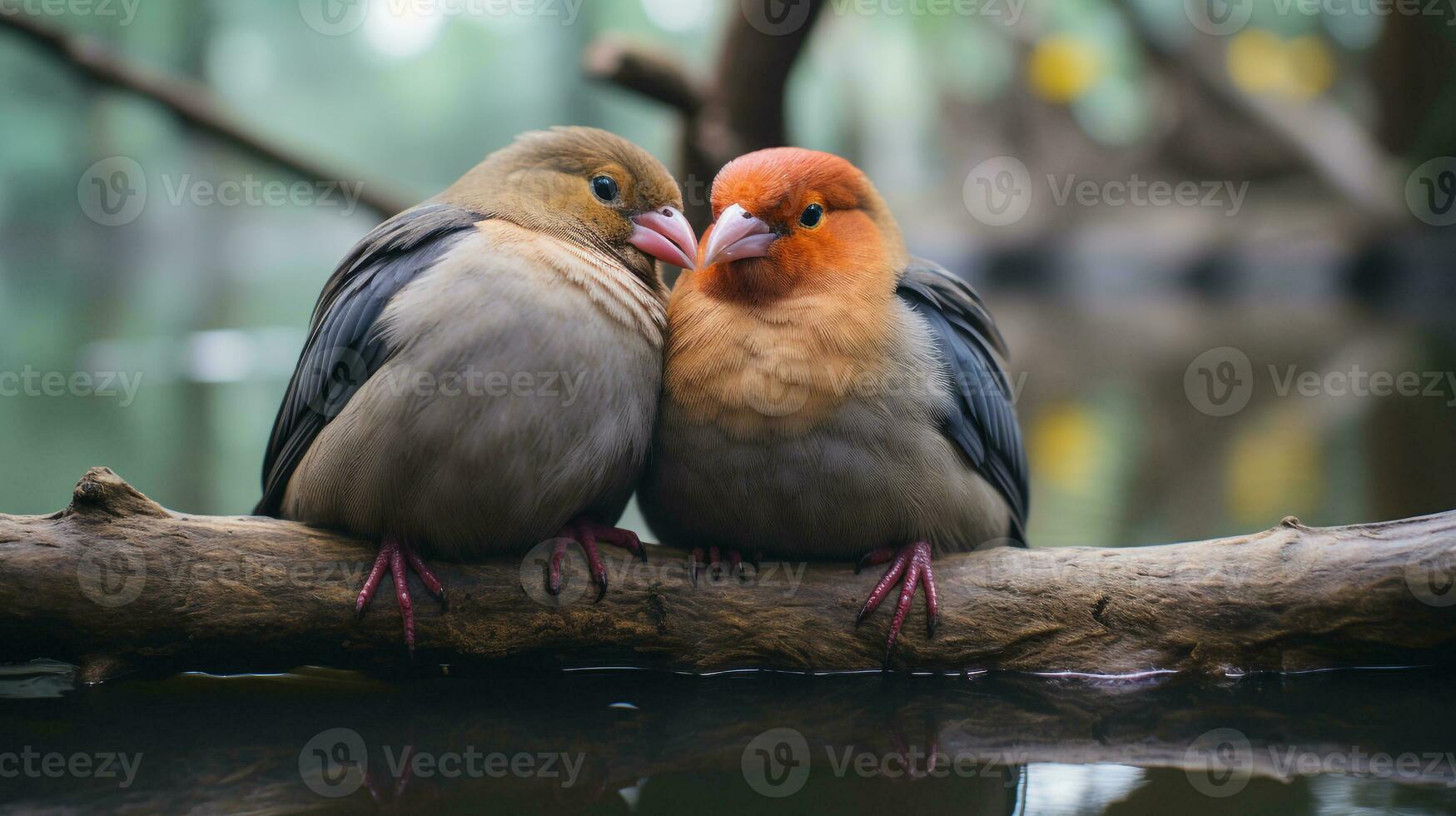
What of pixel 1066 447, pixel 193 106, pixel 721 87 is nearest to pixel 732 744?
pixel 721 87

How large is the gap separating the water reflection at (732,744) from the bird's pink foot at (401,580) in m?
0.18

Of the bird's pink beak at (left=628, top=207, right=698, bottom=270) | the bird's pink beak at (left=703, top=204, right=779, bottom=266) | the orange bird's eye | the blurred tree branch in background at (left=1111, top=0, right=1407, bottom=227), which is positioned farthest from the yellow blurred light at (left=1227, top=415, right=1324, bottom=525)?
the blurred tree branch in background at (left=1111, top=0, right=1407, bottom=227)

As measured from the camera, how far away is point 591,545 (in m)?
2.38

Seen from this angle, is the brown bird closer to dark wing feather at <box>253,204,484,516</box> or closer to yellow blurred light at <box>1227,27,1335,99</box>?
dark wing feather at <box>253,204,484,516</box>

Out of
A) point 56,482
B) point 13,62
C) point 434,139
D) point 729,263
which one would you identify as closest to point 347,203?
point 56,482

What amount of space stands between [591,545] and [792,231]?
861 millimetres

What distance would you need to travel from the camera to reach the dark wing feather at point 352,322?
2.39 m

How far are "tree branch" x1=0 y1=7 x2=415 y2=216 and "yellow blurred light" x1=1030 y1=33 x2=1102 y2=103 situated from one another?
11306mm

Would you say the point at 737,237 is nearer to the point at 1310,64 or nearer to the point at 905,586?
the point at 905,586

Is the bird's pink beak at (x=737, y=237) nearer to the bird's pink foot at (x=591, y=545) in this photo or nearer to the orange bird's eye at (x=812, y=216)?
the orange bird's eye at (x=812, y=216)

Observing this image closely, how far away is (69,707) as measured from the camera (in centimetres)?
217

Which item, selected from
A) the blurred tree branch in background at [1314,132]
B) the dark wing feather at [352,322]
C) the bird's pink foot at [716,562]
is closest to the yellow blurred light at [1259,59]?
the blurred tree branch in background at [1314,132]

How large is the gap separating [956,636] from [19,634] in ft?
6.03

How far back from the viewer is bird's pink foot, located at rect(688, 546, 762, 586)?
2422 millimetres
